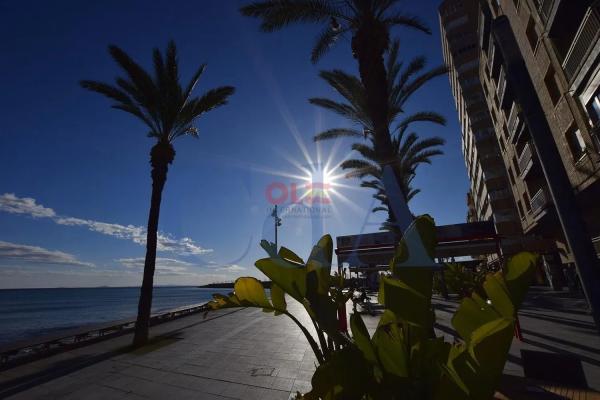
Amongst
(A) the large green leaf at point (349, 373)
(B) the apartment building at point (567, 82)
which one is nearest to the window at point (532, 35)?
(B) the apartment building at point (567, 82)

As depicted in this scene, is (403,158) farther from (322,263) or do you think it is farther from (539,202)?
(322,263)

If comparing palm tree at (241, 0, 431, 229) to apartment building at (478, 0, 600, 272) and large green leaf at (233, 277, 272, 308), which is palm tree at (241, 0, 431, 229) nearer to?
apartment building at (478, 0, 600, 272)

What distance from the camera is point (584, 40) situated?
29.4 ft

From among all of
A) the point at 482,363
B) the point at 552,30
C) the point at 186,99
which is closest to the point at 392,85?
the point at 552,30

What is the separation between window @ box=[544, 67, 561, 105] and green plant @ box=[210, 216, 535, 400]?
1550 centimetres

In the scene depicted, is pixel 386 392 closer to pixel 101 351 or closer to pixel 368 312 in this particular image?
pixel 101 351

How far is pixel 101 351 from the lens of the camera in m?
8.09

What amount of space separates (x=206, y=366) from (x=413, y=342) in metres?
6.26

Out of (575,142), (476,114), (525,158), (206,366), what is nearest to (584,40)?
(575,142)

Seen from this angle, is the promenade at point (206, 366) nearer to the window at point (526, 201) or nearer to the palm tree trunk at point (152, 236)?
the palm tree trunk at point (152, 236)

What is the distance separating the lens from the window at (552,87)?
1209cm

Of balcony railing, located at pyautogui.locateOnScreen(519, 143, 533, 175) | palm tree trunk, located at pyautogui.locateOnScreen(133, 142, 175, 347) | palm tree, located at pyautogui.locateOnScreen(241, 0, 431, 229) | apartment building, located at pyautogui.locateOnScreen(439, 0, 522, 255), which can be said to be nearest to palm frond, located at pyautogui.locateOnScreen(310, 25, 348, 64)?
palm tree, located at pyautogui.locateOnScreen(241, 0, 431, 229)

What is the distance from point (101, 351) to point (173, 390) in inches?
190

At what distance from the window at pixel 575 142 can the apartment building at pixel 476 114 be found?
18.0 metres
